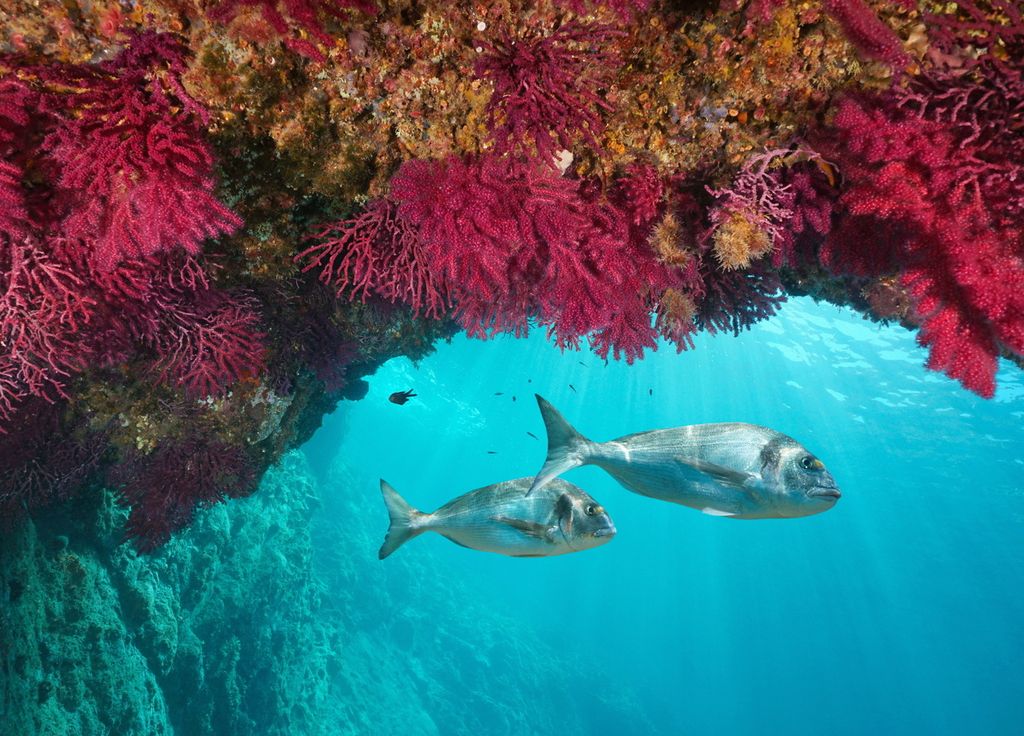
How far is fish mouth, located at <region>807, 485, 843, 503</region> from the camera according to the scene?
251 centimetres

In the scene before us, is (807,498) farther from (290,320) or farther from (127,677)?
(127,677)

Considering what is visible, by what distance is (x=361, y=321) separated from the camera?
612 centimetres

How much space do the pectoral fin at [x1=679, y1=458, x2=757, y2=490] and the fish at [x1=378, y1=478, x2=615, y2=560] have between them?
2.34 feet

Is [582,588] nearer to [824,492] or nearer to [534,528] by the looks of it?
[534,528]

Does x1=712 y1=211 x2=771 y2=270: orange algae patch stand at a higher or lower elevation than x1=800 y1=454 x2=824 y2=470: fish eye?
higher

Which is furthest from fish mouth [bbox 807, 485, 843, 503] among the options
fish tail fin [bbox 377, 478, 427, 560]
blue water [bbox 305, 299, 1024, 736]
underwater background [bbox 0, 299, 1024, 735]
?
blue water [bbox 305, 299, 1024, 736]

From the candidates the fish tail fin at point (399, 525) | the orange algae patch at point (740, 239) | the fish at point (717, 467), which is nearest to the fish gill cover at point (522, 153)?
the orange algae patch at point (740, 239)

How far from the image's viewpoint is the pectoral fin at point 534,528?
11.4ft

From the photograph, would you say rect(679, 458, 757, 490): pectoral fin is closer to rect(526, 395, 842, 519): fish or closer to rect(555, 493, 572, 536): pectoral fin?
Result: rect(526, 395, 842, 519): fish

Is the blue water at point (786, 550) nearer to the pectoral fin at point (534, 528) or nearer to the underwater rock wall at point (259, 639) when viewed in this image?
the underwater rock wall at point (259, 639)

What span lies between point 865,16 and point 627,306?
73.1 inches

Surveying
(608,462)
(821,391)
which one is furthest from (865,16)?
(821,391)

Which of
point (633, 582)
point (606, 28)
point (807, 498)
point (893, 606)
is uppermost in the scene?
point (606, 28)

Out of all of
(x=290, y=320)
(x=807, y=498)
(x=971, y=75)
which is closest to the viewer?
(x=971, y=75)
